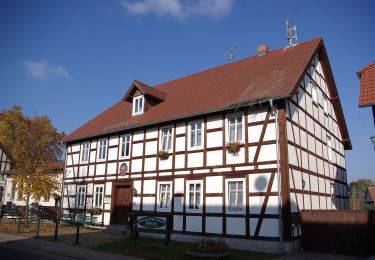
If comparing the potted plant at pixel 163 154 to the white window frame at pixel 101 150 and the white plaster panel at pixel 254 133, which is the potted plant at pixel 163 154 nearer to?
the white plaster panel at pixel 254 133

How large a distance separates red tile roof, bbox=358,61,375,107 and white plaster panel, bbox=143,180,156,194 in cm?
1121

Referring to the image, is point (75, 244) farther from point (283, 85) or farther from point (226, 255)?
point (283, 85)

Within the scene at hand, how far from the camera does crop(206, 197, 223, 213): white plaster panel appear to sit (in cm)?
1630

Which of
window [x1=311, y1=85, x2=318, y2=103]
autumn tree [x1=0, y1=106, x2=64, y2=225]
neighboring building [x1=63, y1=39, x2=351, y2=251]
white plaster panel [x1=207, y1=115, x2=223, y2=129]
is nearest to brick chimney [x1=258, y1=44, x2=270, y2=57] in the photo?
neighboring building [x1=63, y1=39, x2=351, y2=251]

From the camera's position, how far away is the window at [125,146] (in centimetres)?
2164

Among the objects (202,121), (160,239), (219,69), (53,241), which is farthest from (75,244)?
(219,69)

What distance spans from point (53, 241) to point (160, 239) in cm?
503

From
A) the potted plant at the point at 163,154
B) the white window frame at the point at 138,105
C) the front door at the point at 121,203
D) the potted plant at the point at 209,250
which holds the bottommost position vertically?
the potted plant at the point at 209,250

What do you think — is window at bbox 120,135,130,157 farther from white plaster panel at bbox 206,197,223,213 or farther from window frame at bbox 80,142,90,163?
white plaster panel at bbox 206,197,223,213

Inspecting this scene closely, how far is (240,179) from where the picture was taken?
52.1 ft

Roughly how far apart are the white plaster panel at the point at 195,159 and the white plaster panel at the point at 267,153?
128 inches

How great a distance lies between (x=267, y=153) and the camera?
15.3 m

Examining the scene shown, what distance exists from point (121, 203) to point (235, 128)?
8975 mm

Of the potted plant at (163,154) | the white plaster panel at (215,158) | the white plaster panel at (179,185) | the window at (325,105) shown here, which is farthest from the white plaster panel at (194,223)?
the window at (325,105)
